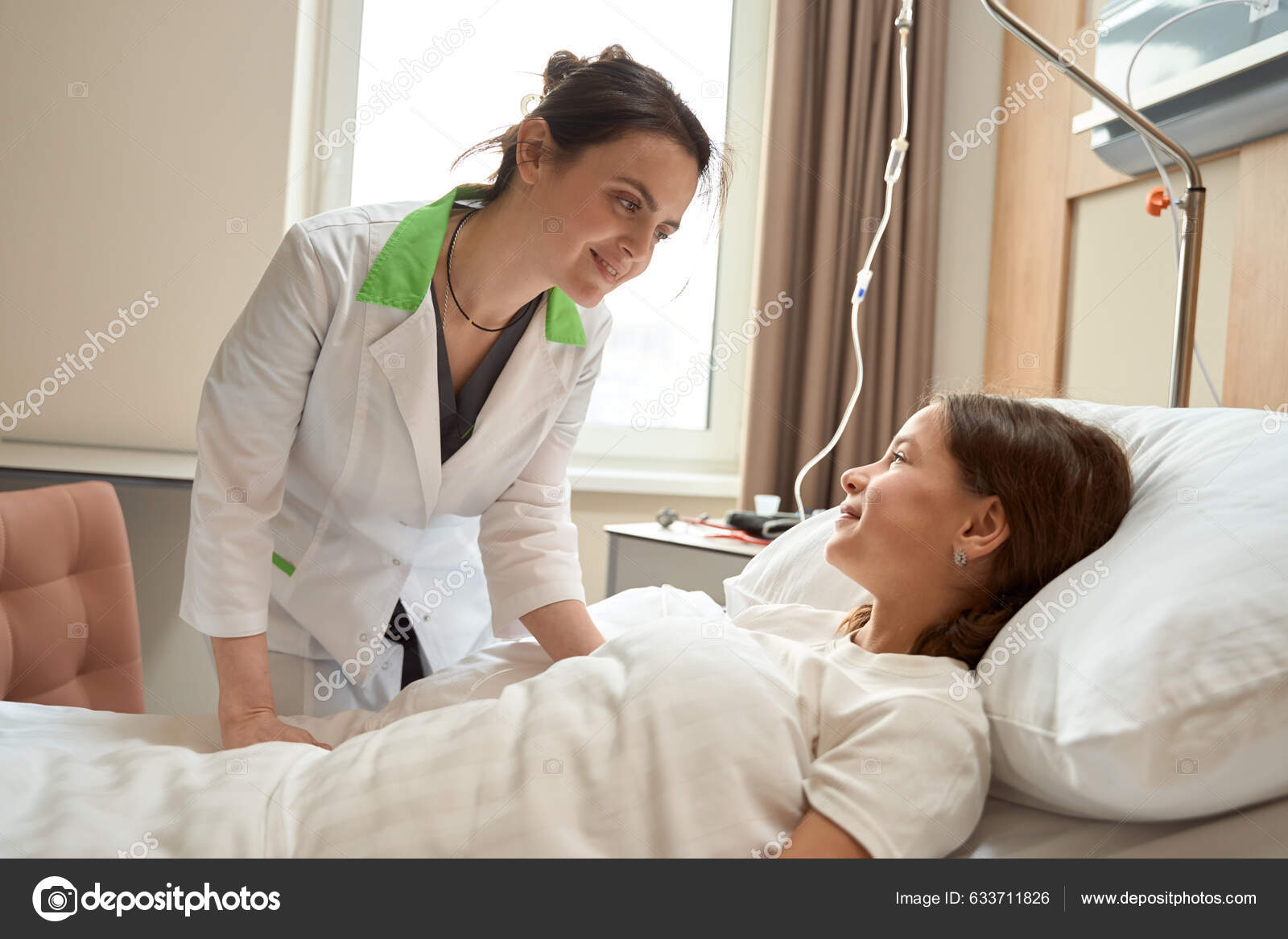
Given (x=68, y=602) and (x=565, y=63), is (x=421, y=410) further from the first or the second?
(x=68, y=602)

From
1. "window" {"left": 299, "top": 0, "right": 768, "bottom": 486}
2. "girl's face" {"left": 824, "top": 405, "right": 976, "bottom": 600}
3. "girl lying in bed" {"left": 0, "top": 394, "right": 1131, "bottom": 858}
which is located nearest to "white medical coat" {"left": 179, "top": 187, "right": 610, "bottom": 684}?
"girl lying in bed" {"left": 0, "top": 394, "right": 1131, "bottom": 858}

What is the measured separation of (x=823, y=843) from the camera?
69cm

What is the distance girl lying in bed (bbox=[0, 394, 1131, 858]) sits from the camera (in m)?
0.70

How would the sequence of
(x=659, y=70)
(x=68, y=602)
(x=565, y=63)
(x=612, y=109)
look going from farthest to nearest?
(x=659, y=70), (x=68, y=602), (x=565, y=63), (x=612, y=109)

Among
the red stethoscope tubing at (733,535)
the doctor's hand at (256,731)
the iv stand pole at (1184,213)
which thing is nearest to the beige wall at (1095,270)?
the iv stand pole at (1184,213)

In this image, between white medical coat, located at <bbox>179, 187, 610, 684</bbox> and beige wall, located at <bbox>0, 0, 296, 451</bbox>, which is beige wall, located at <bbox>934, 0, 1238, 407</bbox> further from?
beige wall, located at <bbox>0, 0, 296, 451</bbox>

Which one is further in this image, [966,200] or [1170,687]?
[966,200]

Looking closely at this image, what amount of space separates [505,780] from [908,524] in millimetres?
473
